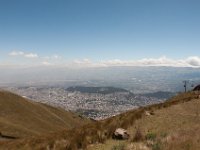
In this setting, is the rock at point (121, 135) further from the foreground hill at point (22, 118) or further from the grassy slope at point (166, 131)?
the foreground hill at point (22, 118)

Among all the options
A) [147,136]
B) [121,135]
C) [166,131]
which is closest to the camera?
[147,136]

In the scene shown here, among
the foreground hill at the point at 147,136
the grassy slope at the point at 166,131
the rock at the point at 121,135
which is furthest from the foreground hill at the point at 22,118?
the rock at the point at 121,135

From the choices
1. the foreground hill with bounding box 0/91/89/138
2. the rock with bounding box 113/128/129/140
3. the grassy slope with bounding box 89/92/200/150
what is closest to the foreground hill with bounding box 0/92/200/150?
the grassy slope with bounding box 89/92/200/150

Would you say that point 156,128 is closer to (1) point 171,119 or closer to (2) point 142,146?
(1) point 171,119

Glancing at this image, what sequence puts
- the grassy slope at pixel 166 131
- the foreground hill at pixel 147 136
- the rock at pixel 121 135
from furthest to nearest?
1. the rock at pixel 121 135
2. the foreground hill at pixel 147 136
3. the grassy slope at pixel 166 131

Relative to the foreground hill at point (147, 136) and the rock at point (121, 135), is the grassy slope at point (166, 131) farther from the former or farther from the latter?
the rock at point (121, 135)

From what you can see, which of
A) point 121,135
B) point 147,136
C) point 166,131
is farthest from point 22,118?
point 147,136

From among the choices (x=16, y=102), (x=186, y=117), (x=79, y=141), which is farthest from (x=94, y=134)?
(x=16, y=102)

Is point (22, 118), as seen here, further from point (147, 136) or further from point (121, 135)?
point (147, 136)

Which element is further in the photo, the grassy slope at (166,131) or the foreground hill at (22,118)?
the foreground hill at (22,118)

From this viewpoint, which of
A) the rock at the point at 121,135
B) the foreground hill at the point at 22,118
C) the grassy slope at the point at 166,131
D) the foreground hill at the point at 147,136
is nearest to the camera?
the grassy slope at the point at 166,131

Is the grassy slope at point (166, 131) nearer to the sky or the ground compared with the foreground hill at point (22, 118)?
nearer to the sky
